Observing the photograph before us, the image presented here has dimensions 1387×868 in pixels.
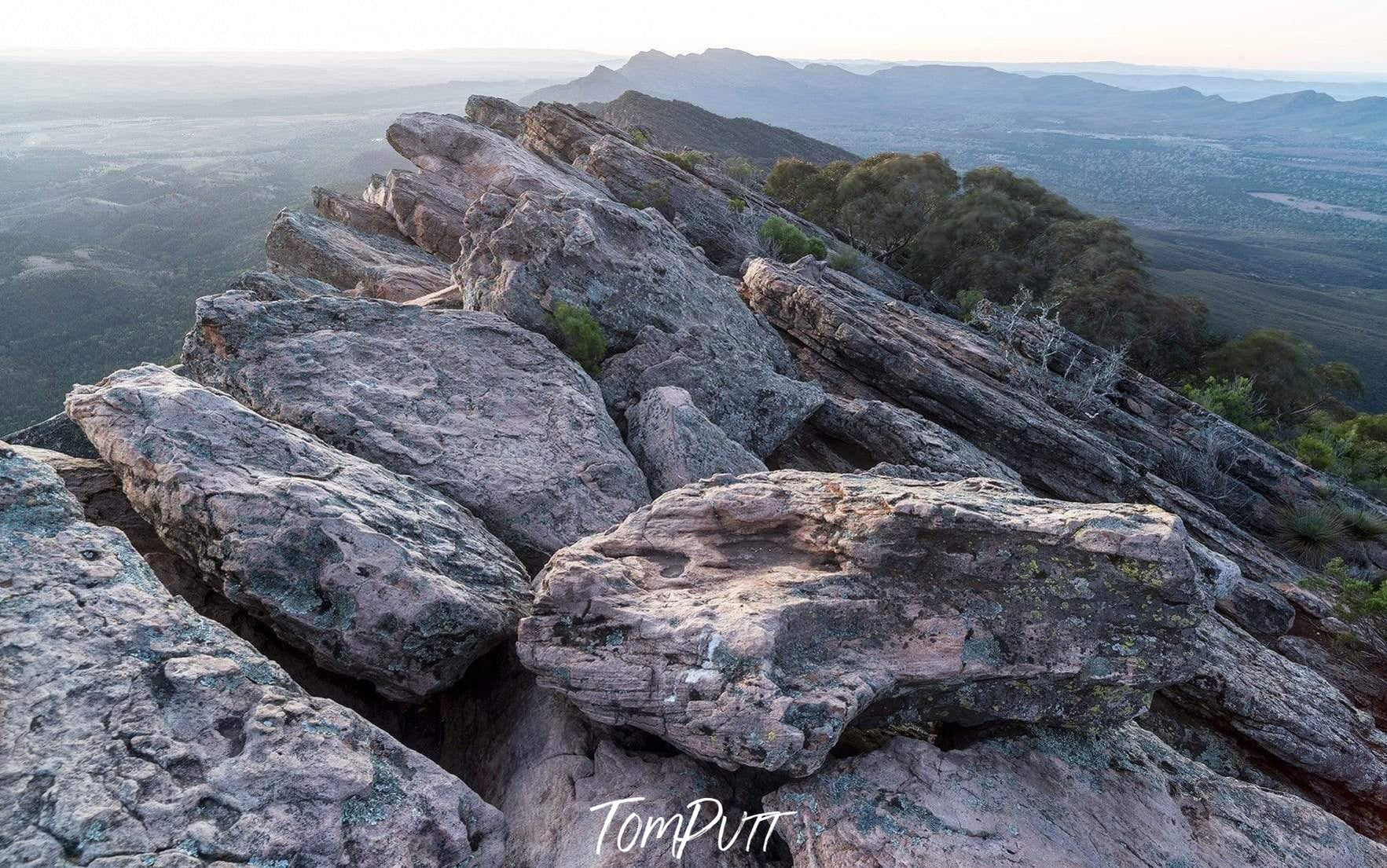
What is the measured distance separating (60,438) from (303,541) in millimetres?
6159

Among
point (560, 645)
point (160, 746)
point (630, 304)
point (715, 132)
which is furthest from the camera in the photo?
point (715, 132)

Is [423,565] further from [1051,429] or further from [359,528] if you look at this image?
[1051,429]

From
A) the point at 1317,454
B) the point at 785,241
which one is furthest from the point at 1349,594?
the point at 785,241

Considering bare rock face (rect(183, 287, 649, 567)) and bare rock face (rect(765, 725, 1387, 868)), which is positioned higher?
bare rock face (rect(183, 287, 649, 567))

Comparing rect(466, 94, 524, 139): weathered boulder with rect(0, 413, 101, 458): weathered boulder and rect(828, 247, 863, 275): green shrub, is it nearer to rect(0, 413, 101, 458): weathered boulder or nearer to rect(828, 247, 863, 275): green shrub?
rect(828, 247, 863, 275): green shrub

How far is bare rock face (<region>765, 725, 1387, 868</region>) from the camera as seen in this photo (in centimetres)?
678

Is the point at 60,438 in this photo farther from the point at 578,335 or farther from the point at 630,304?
the point at 630,304

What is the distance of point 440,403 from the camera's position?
1211 cm

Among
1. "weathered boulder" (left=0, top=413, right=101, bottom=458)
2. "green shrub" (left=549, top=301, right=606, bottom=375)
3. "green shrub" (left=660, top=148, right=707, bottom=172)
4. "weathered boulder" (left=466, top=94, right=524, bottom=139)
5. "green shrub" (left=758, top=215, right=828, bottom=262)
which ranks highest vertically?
"weathered boulder" (left=466, top=94, right=524, bottom=139)

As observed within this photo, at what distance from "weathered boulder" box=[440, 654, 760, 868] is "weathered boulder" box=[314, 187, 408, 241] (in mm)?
22081

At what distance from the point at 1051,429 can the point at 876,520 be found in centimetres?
1350

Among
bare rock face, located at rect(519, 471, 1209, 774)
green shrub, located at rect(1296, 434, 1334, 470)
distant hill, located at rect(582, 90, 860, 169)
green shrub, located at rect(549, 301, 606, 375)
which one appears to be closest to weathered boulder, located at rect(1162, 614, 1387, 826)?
bare rock face, located at rect(519, 471, 1209, 774)

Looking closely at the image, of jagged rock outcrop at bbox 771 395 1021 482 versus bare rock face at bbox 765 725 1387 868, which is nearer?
bare rock face at bbox 765 725 1387 868

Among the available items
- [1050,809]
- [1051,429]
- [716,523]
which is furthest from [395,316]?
[1051,429]
